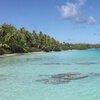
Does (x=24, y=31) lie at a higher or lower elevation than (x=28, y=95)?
higher

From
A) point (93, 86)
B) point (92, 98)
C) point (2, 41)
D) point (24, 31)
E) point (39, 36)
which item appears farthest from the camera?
point (39, 36)

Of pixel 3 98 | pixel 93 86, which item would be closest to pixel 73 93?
pixel 93 86

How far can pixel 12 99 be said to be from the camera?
13.8 metres

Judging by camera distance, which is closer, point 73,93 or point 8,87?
point 73,93

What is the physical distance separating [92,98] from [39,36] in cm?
9030

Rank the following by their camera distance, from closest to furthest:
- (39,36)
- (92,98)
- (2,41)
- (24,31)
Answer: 1. (92,98)
2. (2,41)
3. (24,31)
4. (39,36)

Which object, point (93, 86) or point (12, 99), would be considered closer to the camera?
point (12, 99)

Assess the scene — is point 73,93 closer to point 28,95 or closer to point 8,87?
point 28,95

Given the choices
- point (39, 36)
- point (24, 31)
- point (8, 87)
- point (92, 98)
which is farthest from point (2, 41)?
point (92, 98)

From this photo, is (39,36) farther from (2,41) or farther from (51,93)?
(51,93)

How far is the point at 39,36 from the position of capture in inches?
4075

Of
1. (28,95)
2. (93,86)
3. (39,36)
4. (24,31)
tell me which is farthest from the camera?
(39,36)

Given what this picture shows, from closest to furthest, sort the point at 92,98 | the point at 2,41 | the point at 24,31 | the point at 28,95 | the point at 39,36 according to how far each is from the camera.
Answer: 1. the point at 92,98
2. the point at 28,95
3. the point at 2,41
4. the point at 24,31
5. the point at 39,36

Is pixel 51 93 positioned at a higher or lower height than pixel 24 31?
lower
